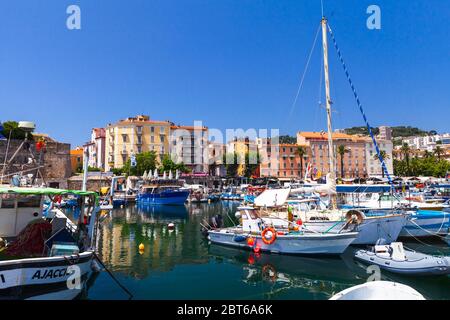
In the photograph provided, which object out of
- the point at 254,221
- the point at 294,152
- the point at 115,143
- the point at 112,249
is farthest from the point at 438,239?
the point at 115,143

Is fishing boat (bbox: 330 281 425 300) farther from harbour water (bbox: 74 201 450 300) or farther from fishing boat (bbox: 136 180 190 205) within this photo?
fishing boat (bbox: 136 180 190 205)

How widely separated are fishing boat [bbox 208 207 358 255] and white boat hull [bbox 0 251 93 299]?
11.3 meters

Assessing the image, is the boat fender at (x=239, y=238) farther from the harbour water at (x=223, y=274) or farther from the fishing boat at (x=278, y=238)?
the harbour water at (x=223, y=274)

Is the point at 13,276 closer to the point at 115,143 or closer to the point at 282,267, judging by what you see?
the point at 282,267

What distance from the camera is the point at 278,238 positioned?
751 inches

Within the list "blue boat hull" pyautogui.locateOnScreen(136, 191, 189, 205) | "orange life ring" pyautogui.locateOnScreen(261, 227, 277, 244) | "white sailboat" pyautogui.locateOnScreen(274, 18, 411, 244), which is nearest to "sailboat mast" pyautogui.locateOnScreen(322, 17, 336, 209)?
"white sailboat" pyautogui.locateOnScreen(274, 18, 411, 244)

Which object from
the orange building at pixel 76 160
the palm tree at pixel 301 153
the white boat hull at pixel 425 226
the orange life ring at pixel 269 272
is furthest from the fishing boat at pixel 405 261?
the orange building at pixel 76 160

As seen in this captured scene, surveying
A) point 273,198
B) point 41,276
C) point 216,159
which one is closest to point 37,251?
point 41,276

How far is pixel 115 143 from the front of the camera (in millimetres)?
89688

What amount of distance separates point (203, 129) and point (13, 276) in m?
87.5

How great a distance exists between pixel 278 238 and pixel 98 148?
9381 cm

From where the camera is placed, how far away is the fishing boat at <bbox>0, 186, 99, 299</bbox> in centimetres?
908

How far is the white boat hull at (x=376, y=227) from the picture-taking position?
20078mm

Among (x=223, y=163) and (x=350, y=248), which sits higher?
(x=223, y=163)
